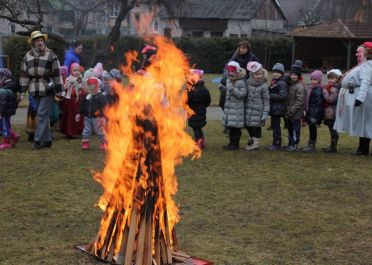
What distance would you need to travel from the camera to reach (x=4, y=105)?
33.7 ft

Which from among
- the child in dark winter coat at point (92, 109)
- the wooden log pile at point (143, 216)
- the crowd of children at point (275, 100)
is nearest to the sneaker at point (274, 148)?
the crowd of children at point (275, 100)

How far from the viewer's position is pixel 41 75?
31.9ft

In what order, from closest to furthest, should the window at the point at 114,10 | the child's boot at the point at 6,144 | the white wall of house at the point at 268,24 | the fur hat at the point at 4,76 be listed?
the child's boot at the point at 6,144, the fur hat at the point at 4,76, the window at the point at 114,10, the white wall of house at the point at 268,24

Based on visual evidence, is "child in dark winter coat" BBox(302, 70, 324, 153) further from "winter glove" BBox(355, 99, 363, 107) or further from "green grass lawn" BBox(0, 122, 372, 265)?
"winter glove" BBox(355, 99, 363, 107)

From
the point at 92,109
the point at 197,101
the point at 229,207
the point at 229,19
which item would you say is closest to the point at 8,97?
the point at 92,109

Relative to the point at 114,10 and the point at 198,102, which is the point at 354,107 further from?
the point at 114,10

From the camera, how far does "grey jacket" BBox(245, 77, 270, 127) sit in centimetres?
997

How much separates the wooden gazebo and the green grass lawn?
104 feet

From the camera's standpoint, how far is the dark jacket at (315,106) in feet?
33.4

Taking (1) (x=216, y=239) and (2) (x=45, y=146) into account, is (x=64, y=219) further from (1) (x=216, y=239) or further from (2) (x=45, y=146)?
(2) (x=45, y=146)

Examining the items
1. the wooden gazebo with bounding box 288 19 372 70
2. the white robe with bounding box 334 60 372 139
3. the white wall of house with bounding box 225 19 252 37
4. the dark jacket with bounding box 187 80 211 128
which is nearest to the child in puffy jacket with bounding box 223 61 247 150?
the dark jacket with bounding box 187 80 211 128

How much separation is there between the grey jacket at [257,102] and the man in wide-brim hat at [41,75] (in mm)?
3171

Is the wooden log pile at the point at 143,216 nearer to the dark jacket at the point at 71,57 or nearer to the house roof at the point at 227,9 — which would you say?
the dark jacket at the point at 71,57

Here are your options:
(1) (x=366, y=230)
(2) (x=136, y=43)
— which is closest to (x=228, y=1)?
(2) (x=136, y=43)
